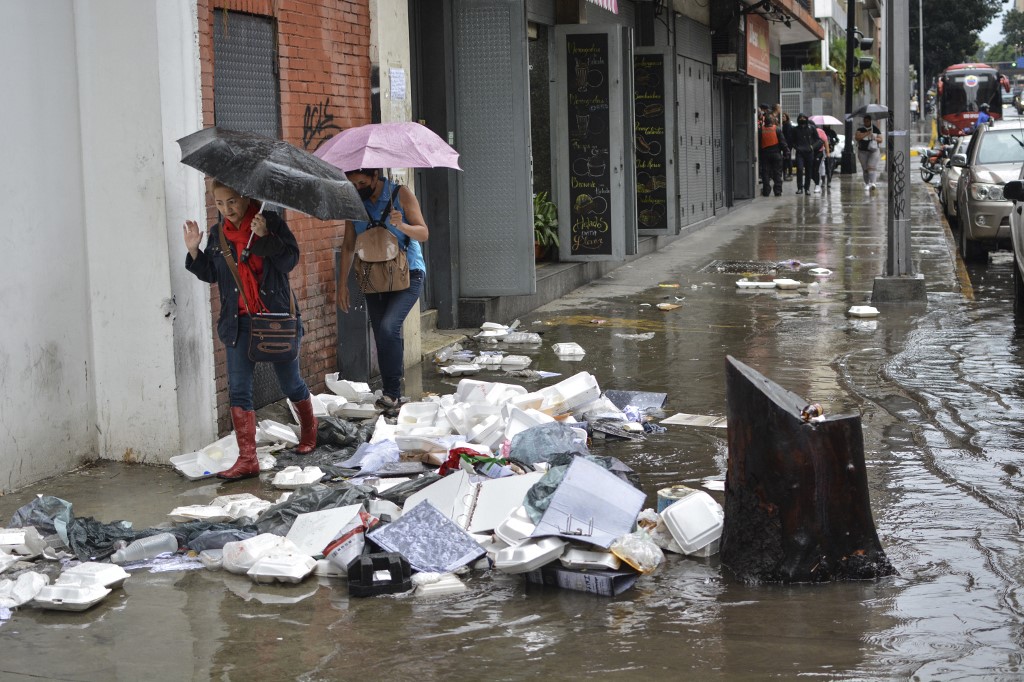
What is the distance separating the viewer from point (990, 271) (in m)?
15.6

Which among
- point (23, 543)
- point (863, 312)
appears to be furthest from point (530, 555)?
point (863, 312)

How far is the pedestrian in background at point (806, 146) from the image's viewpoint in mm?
31234

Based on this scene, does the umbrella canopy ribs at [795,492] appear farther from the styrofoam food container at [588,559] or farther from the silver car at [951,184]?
the silver car at [951,184]

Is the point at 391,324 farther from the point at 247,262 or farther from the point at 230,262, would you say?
the point at 230,262

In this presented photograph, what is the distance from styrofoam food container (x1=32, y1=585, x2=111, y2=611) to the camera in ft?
15.8

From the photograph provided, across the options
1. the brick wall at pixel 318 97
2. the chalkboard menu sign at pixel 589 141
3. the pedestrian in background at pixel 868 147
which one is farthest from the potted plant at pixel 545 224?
the pedestrian in background at pixel 868 147

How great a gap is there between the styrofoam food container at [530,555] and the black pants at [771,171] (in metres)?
27.7

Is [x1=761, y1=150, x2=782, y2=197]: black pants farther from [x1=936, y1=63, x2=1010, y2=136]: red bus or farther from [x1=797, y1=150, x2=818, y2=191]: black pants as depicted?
[x1=936, y1=63, x2=1010, y2=136]: red bus

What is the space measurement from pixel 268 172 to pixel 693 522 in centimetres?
263

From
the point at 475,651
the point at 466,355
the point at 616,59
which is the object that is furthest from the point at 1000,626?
the point at 616,59

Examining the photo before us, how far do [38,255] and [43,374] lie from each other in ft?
2.14

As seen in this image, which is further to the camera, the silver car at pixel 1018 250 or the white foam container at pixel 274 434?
the silver car at pixel 1018 250

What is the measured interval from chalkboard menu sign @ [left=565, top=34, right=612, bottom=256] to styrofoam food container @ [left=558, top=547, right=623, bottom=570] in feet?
32.5

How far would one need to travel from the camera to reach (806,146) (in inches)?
1248
